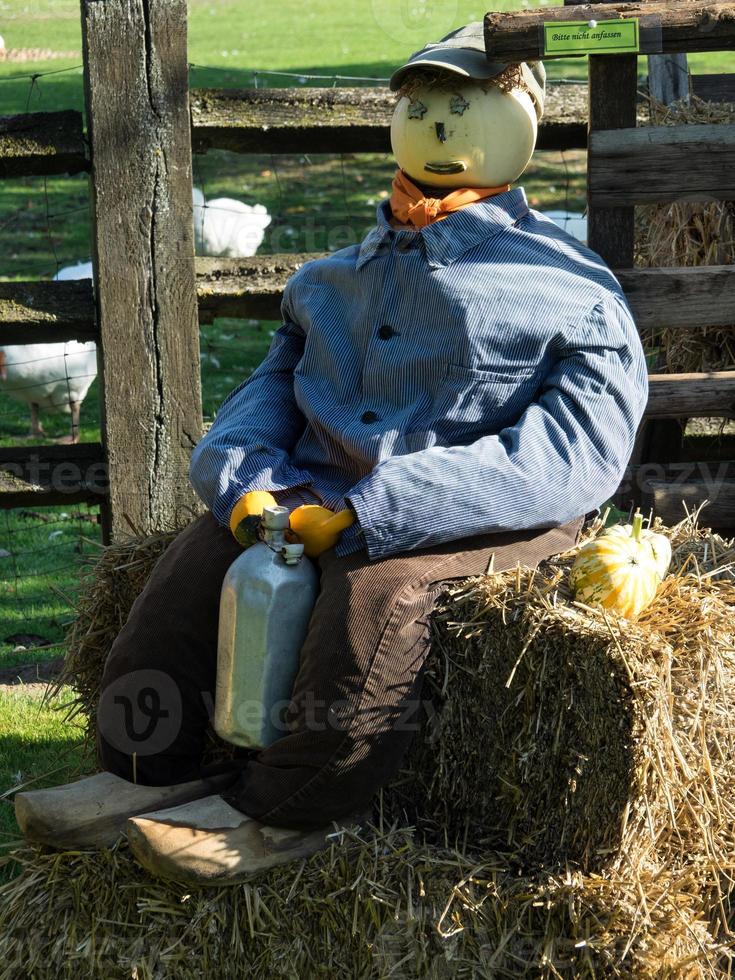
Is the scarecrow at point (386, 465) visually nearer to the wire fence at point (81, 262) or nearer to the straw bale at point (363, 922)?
the straw bale at point (363, 922)

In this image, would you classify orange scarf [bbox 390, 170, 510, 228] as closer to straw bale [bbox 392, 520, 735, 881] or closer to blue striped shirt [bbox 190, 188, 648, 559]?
blue striped shirt [bbox 190, 188, 648, 559]

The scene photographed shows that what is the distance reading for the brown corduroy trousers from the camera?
2492 millimetres

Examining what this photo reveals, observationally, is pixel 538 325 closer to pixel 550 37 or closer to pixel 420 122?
pixel 420 122

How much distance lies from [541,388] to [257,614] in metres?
0.86

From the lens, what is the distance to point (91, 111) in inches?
156

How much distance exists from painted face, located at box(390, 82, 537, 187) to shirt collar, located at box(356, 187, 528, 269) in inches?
2.9

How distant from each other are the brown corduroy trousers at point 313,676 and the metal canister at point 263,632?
63 mm

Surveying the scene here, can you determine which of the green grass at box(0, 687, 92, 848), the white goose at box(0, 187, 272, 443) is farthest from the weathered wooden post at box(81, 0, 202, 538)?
the white goose at box(0, 187, 272, 443)

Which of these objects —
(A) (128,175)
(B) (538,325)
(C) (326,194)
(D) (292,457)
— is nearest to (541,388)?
(B) (538,325)

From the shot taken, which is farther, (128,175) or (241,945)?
(128,175)

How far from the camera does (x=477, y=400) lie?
112 inches

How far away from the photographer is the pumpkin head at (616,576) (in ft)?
8.33

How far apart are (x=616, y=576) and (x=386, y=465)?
551mm

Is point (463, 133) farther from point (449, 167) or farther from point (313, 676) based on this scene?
point (313, 676)
